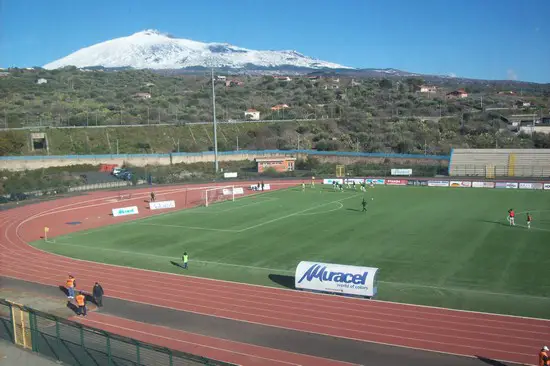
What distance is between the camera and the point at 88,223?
144 ft

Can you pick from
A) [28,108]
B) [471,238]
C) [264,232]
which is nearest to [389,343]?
[471,238]

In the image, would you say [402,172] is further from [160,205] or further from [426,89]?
[426,89]

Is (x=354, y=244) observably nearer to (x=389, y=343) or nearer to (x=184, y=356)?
(x=389, y=343)

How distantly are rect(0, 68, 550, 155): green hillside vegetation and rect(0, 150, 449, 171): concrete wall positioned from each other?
5.58 meters

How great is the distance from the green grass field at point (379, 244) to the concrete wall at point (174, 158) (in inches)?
1245

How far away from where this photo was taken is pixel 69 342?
614 inches

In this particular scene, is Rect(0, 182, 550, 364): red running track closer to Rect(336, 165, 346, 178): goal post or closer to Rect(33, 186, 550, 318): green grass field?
Rect(33, 186, 550, 318): green grass field

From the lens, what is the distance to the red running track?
18.5 meters

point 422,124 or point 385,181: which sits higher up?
point 422,124

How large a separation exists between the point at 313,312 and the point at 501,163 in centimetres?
5887

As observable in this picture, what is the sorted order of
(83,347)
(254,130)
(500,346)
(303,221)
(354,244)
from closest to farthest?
(83,347)
(500,346)
(354,244)
(303,221)
(254,130)

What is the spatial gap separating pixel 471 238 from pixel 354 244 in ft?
24.7

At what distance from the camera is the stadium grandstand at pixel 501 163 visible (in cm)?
6977

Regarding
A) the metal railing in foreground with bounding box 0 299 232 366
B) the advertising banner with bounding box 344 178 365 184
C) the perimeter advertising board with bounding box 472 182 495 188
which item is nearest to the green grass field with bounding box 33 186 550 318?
the perimeter advertising board with bounding box 472 182 495 188
